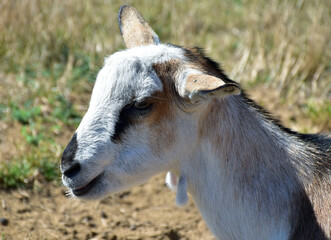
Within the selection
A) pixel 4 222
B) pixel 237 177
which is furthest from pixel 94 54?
pixel 237 177

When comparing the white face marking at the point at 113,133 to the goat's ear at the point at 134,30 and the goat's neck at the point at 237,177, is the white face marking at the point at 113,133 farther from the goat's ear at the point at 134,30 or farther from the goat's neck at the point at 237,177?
the goat's ear at the point at 134,30

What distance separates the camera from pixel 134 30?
3.85 metres

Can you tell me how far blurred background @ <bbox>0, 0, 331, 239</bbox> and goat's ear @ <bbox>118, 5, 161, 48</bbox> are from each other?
1895 millimetres

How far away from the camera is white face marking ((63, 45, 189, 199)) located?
10.4 ft

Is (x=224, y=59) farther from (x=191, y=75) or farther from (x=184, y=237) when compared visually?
(x=191, y=75)

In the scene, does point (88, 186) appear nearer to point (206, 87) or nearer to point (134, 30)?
point (206, 87)

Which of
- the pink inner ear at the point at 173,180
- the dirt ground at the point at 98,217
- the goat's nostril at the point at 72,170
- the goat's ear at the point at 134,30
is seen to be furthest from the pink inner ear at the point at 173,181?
the dirt ground at the point at 98,217

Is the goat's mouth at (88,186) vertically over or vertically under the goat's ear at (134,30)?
under

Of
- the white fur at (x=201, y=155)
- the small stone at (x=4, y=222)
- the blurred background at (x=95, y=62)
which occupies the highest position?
the white fur at (x=201, y=155)

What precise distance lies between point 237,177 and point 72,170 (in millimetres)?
1068

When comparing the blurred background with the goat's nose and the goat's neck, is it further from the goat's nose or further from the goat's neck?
the goat's nose

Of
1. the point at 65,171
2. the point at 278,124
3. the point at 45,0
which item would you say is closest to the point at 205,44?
the point at 45,0

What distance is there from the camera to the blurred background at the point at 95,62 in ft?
17.8

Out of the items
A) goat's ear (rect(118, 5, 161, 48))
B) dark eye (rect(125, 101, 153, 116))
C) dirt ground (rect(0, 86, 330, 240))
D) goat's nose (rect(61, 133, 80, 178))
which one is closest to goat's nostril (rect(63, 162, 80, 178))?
goat's nose (rect(61, 133, 80, 178))
